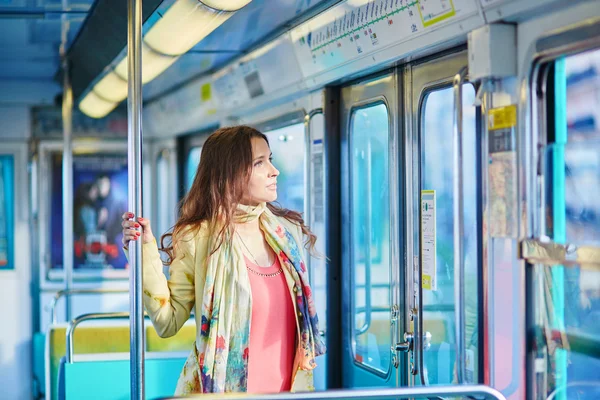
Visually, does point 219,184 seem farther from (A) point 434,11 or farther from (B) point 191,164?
(B) point 191,164

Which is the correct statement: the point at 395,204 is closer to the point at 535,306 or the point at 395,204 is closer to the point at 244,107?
the point at 535,306

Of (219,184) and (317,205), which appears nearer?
(219,184)

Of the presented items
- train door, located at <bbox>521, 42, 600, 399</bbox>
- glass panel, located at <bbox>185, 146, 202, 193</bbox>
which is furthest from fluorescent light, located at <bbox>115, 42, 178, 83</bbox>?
glass panel, located at <bbox>185, 146, 202, 193</bbox>

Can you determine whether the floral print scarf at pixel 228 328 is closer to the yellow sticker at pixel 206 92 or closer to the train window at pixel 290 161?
the train window at pixel 290 161

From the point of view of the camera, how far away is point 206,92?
619 centimetres

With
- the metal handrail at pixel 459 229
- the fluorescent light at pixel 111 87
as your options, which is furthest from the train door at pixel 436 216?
the fluorescent light at pixel 111 87

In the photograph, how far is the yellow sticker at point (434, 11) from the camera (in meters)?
2.63

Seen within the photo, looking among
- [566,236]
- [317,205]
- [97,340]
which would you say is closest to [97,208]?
[97,340]

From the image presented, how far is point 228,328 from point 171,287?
0.24 metres

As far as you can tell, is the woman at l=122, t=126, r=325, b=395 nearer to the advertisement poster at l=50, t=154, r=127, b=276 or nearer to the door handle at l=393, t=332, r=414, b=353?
the door handle at l=393, t=332, r=414, b=353

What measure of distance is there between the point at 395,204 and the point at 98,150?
5.40 m

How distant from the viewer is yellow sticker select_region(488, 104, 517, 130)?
241cm

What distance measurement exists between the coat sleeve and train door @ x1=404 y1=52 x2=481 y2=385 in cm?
90

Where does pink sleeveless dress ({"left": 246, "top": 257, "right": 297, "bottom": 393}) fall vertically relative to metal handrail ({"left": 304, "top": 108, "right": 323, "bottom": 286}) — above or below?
below
